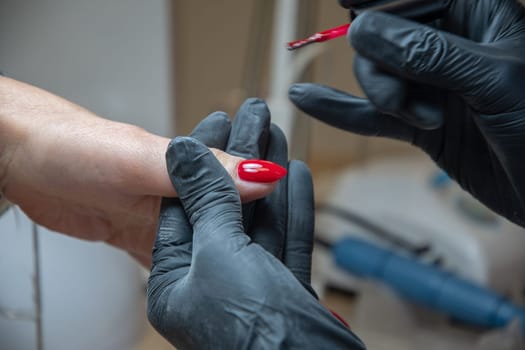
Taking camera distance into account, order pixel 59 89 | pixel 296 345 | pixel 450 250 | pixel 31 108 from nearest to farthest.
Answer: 1. pixel 296 345
2. pixel 31 108
3. pixel 59 89
4. pixel 450 250

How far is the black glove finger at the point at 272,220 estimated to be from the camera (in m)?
0.66

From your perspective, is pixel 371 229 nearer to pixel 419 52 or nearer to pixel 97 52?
pixel 97 52

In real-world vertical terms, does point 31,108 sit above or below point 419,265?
above

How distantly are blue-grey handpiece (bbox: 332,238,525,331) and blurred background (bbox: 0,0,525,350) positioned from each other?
2 centimetres

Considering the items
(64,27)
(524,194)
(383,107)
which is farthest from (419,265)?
Answer: (64,27)

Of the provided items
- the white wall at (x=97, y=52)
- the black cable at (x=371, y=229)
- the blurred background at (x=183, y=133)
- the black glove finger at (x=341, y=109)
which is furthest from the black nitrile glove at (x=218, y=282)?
the black cable at (x=371, y=229)

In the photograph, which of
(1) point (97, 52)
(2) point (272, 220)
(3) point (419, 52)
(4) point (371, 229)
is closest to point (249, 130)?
(2) point (272, 220)

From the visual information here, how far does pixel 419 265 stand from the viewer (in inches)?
52.1

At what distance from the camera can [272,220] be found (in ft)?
2.19

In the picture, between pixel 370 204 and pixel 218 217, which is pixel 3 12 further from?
pixel 370 204

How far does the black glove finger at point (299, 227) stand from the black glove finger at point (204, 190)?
0.34ft

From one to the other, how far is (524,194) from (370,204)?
3.10 ft

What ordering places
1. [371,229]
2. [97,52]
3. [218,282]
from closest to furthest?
[218,282], [97,52], [371,229]

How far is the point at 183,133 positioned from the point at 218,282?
41.9 inches
